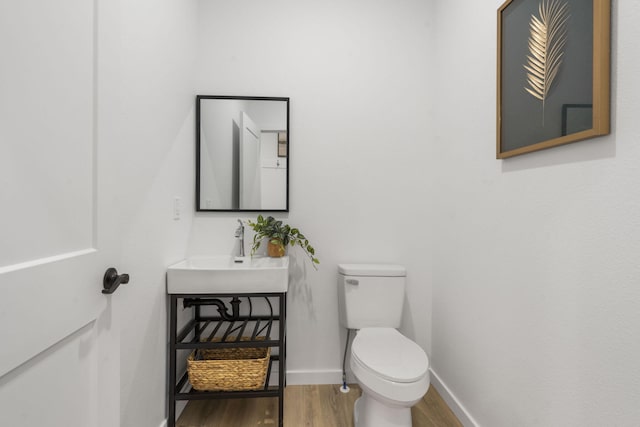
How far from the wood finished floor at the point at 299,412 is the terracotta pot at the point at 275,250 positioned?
2.71 ft

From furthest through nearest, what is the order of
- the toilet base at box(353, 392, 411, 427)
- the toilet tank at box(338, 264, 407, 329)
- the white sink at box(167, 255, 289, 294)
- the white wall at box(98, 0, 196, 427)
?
the toilet tank at box(338, 264, 407, 329)
the white sink at box(167, 255, 289, 294)
the toilet base at box(353, 392, 411, 427)
the white wall at box(98, 0, 196, 427)

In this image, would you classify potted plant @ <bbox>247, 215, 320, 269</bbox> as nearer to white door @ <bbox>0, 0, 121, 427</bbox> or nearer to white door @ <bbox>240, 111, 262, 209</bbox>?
white door @ <bbox>240, 111, 262, 209</bbox>

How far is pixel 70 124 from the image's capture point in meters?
0.71

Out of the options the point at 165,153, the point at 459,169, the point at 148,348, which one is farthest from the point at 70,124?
the point at 459,169

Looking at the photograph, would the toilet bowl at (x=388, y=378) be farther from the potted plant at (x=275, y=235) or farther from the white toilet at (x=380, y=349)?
the potted plant at (x=275, y=235)

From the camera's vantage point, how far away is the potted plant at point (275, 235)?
1824 mm

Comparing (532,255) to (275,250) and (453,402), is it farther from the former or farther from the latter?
(275,250)

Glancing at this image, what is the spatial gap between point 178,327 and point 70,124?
4.06 ft

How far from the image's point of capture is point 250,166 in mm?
1951

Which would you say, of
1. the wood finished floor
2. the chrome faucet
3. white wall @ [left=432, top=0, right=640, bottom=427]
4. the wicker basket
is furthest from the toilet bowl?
the chrome faucet

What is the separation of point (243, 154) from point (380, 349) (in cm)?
135

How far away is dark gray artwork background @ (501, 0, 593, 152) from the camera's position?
93 centimetres

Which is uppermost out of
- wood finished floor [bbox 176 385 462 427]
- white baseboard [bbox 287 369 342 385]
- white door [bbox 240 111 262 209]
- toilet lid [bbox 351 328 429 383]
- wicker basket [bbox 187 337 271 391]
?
white door [bbox 240 111 262 209]

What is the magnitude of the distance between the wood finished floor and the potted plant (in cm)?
79
